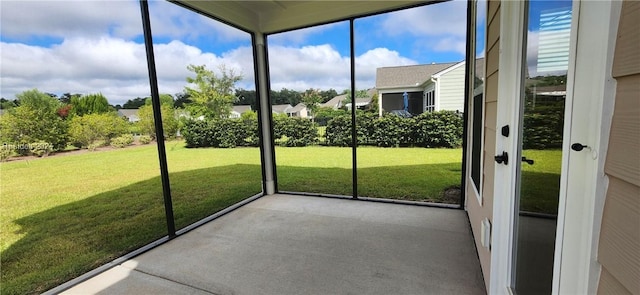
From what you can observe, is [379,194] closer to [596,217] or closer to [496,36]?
[496,36]

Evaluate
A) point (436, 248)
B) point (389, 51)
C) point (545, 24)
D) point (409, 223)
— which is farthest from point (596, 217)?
point (389, 51)

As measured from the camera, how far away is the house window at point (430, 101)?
16.3 ft

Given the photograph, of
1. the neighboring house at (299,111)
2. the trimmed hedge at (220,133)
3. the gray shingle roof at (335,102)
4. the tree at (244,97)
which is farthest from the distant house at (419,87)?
the trimmed hedge at (220,133)

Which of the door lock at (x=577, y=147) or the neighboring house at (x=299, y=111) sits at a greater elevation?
the neighboring house at (x=299, y=111)

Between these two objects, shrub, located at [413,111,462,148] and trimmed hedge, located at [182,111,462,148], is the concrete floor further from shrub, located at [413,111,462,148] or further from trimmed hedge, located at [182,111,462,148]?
shrub, located at [413,111,462,148]

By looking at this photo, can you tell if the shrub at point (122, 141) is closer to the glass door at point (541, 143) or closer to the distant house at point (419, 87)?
the distant house at point (419, 87)

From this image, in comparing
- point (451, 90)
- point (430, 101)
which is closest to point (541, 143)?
point (451, 90)

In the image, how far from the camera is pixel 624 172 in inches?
18.5

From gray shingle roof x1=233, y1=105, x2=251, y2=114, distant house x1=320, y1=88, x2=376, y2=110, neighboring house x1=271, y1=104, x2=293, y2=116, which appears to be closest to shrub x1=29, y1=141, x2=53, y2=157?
gray shingle roof x1=233, y1=105, x2=251, y2=114

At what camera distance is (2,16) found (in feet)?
9.56

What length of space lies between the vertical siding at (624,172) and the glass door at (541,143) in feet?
1.23

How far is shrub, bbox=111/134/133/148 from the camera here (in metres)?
4.22

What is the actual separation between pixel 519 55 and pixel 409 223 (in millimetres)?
2016

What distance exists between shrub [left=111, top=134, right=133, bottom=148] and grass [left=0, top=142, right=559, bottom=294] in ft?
0.53
